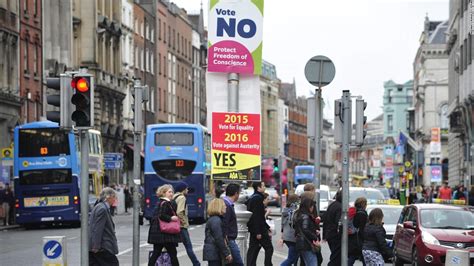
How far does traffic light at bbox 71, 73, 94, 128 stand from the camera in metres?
16.0

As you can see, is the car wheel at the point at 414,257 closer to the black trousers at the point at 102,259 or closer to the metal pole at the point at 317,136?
the metal pole at the point at 317,136

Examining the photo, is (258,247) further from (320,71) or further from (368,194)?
(368,194)

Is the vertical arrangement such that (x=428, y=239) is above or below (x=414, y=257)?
above

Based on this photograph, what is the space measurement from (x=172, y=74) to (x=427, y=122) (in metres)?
34.1

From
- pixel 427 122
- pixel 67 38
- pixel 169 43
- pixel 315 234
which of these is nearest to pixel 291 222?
pixel 315 234

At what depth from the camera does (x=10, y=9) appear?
60.9 meters

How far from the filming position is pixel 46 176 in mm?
46781

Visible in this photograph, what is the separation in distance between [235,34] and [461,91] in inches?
2308

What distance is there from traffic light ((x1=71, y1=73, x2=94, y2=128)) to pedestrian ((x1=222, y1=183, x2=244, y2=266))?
3.64 metres

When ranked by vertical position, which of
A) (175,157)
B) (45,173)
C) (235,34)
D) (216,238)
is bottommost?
(216,238)

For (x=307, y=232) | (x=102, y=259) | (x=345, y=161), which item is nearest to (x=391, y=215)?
(x=307, y=232)

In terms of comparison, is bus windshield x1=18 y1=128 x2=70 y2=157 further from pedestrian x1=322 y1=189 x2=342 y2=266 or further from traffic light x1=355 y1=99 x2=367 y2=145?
traffic light x1=355 y1=99 x2=367 y2=145

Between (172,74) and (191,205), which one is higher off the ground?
(172,74)

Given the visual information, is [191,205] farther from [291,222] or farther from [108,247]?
[108,247]
